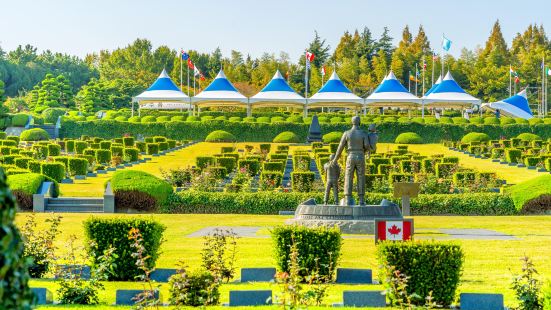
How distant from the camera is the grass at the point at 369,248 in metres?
11.6

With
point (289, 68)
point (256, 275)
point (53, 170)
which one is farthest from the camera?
point (289, 68)

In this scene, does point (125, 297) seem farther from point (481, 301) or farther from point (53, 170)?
point (53, 170)

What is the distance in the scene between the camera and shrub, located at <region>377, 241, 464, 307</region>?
10062 mm

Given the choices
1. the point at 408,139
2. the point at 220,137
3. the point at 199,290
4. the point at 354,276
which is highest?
the point at 220,137

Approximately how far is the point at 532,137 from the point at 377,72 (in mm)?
50696

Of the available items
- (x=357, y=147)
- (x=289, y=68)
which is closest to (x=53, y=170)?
(x=357, y=147)

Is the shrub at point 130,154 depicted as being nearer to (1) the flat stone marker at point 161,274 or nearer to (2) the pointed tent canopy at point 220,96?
(2) the pointed tent canopy at point 220,96

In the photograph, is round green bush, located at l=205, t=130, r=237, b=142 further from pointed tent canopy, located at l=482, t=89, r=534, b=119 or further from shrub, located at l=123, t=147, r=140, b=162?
pointed tent canopy, located at l=482, t=89, r=534, b=119

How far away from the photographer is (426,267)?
10070mm

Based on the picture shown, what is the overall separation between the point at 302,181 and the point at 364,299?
16.3m

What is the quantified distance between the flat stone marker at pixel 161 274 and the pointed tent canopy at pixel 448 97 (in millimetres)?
50037

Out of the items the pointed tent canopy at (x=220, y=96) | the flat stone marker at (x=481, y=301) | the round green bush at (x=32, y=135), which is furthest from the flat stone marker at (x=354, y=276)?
the pointed tent canopy at (x=220, y=96)

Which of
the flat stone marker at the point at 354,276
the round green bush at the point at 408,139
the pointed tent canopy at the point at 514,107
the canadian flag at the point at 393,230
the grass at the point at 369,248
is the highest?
the pointed tent canopy at the point at 514,107

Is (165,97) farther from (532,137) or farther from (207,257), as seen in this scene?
(207,257)
